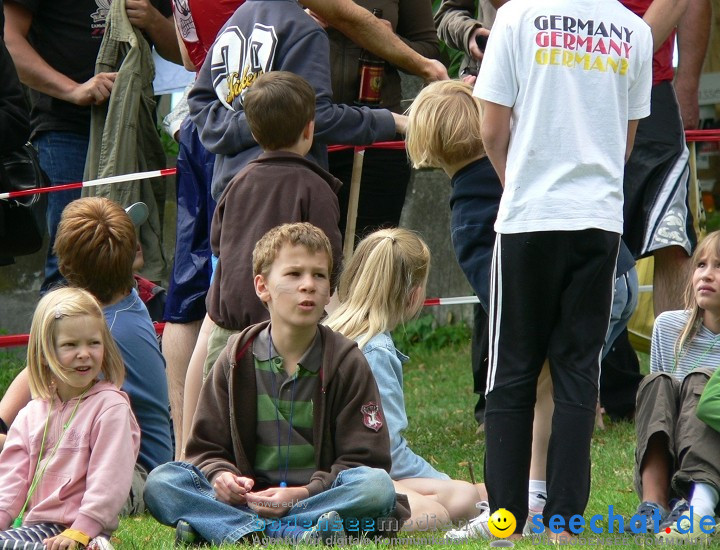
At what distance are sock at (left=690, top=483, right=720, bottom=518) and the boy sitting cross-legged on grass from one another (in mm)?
960

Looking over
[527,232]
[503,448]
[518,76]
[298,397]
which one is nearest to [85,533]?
[298,397]

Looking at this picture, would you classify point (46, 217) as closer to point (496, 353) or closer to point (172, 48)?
point (172, 48)

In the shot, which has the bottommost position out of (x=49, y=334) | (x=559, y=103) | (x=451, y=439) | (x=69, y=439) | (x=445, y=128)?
(x=451, y=439)

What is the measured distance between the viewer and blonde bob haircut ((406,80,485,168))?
16.1 ft

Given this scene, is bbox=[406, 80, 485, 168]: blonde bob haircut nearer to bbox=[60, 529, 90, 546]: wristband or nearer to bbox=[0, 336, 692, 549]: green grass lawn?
bbox=[0, 336, 692, 549]: green grass lawn

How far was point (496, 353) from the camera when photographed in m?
4.37

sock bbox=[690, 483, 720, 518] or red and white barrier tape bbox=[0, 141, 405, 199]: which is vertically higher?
red and white barrier tape bbox=[0, 141, 405, 199]

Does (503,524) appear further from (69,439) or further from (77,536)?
(69,439)

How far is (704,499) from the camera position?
4.40m

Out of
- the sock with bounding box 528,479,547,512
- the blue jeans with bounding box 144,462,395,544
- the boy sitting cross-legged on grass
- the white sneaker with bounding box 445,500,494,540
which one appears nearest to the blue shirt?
the boy sitting cross-legged on grass

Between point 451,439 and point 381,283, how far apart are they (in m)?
2.12

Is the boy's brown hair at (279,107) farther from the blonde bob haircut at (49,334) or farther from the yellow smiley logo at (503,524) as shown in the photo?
the yellow smiley logo at (503,524)

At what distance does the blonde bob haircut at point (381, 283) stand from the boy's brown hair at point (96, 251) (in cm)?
89

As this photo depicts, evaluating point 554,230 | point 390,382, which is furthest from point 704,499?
point 390,382
